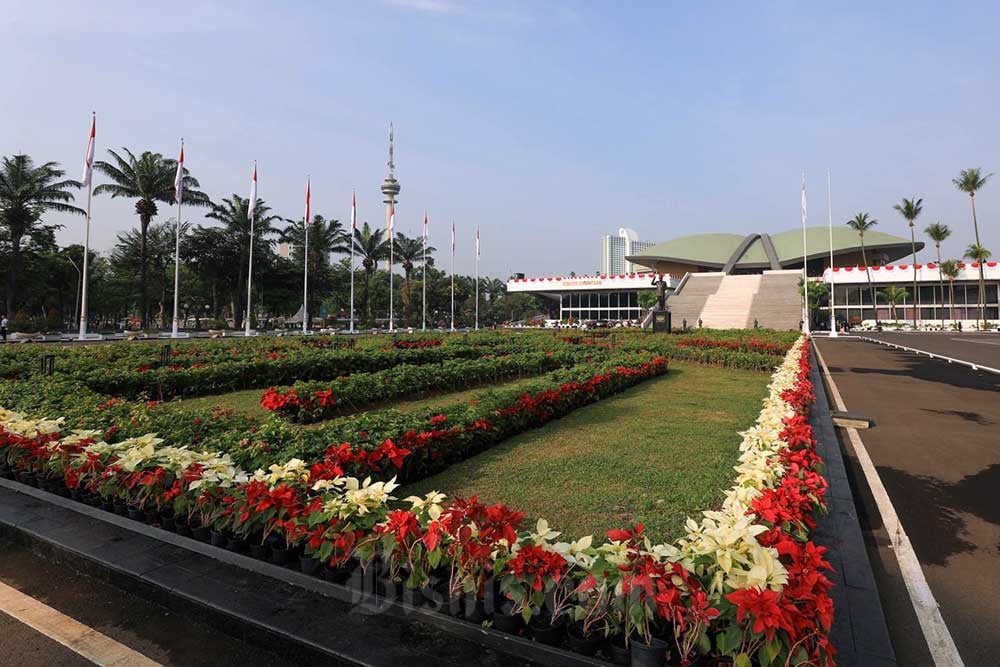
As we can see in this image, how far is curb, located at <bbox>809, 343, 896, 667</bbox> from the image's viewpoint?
2.32 metres

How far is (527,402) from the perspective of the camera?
22.7 feet

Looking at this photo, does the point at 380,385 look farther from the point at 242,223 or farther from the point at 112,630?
the point at 242,223

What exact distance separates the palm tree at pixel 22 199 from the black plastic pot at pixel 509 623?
4224 centimetres

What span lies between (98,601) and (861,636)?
12.3 feet

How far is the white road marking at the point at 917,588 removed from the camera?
2572 mm

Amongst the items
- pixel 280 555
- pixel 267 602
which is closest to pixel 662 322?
pixel 280 555

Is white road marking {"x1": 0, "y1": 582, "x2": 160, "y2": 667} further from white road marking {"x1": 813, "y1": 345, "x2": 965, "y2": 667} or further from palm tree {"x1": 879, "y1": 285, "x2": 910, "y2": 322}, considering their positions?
palm tree {"x1": 879, "y1": 285, "x2": 910, "y2": 322}

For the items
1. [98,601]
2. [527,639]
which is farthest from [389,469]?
[527,639]

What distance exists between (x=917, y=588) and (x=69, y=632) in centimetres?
453

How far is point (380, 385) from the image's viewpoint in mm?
8812

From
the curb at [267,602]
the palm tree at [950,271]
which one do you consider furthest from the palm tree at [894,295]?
the curb at [267,602]

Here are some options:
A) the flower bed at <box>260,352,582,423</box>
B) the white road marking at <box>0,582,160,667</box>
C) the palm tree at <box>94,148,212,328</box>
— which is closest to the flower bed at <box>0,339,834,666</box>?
the white road marking at <box>0,582,160,667</box>

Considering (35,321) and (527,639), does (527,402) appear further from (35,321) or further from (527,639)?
(35,321)

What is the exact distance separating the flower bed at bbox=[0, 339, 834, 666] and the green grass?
584mm
